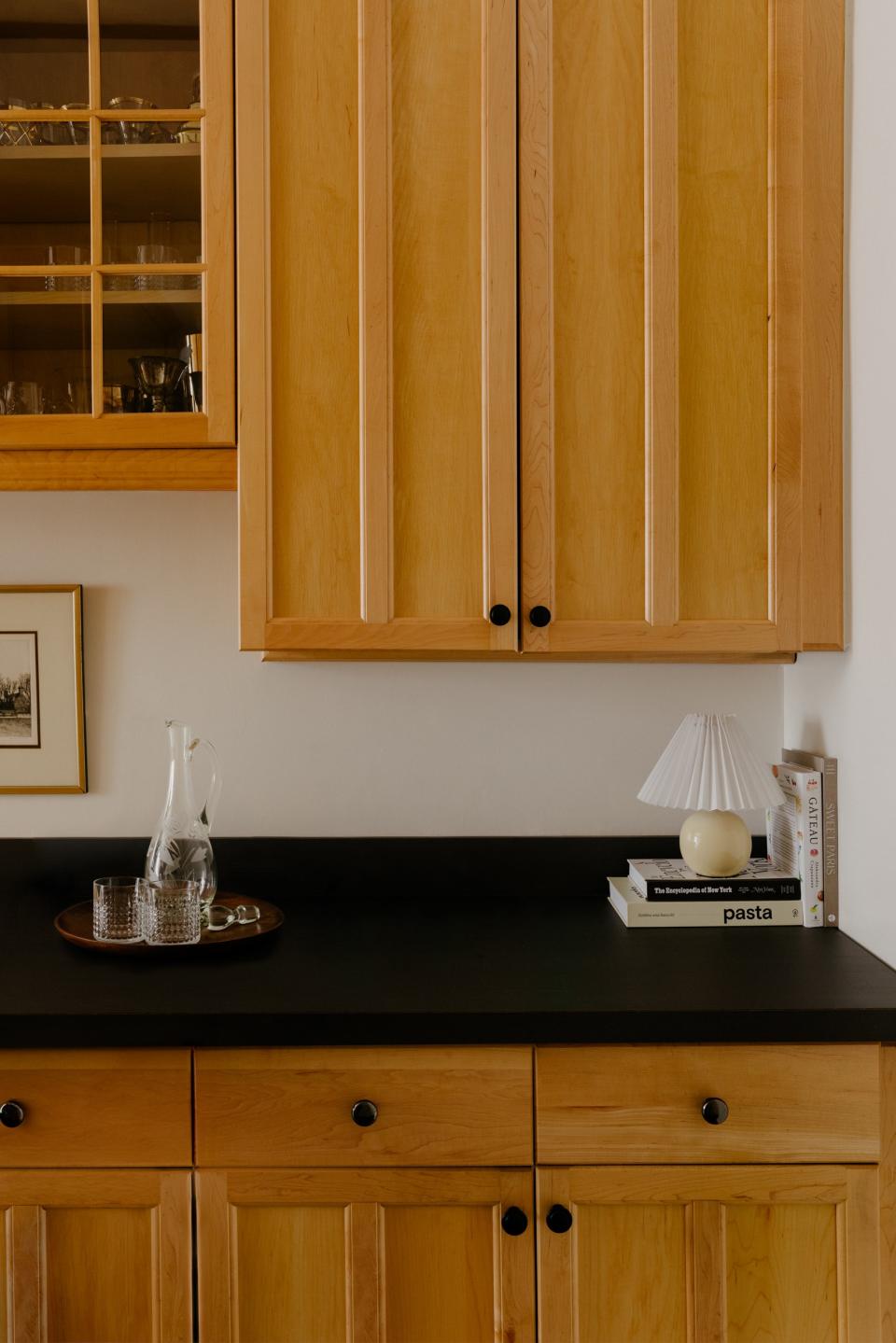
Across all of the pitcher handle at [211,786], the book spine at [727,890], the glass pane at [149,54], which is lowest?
the book spine at [727,890]

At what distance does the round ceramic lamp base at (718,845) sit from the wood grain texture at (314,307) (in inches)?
26.7

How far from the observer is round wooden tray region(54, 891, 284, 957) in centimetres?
147

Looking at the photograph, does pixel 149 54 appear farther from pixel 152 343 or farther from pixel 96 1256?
pixel 96 1256

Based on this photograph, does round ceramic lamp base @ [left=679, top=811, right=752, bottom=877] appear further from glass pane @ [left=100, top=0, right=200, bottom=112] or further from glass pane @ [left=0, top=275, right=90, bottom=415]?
glass pane @ [left=100, top=0, right=200, bottom=112]

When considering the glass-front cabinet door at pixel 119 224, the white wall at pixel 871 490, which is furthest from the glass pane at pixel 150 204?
the white wall at pixel 871 490

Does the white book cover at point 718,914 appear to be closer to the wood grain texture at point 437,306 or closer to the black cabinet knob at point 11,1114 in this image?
the wood grain texture at point 437,306

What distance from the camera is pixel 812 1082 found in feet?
4.10

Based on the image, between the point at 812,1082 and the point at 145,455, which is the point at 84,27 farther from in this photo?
the point at 812,1082

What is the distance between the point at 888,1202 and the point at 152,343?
1.58m

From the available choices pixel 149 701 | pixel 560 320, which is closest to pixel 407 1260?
pixel 149 701

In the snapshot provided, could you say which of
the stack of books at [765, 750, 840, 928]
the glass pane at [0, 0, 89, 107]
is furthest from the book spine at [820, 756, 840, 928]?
the glass pane at [0, 0, 89, 107]

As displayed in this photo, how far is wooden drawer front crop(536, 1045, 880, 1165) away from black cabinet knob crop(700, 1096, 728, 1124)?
0.01 meters

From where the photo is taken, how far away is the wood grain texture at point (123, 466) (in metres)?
1.55

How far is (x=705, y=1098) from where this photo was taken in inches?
49.3
